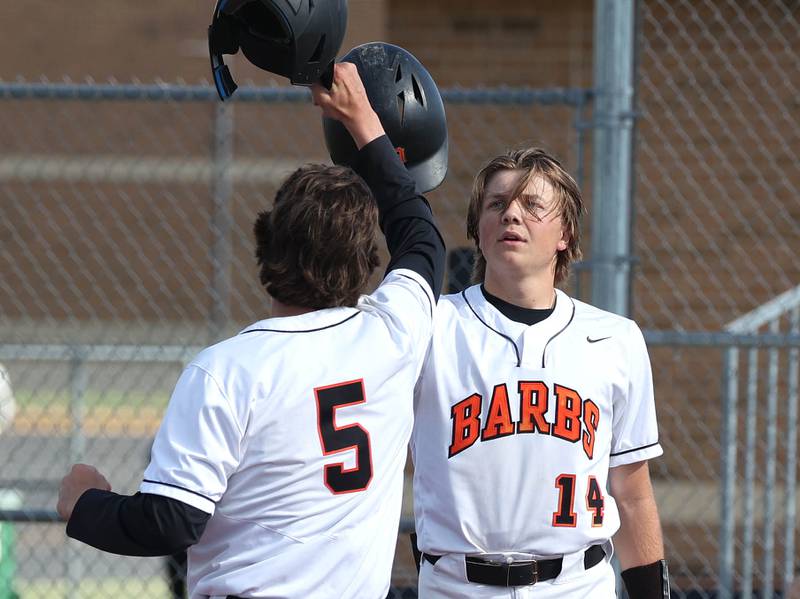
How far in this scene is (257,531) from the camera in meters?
2.17

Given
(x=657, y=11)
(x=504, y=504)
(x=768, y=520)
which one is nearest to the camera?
(x=504, y=504)

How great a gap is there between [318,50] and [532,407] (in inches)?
39.5

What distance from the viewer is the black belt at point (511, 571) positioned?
2693 millimetres

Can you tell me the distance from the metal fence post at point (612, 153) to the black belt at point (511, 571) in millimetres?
1291

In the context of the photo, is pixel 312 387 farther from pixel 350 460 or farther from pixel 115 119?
pixel 115 119

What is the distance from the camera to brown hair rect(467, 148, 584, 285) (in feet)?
9.46

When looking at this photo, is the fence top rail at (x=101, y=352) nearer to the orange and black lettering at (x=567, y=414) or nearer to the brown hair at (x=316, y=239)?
the orange and black lettering at (x=567, y=414)

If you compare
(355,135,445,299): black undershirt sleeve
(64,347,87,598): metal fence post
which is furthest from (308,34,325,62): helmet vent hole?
(64,347,87,598): metal fence post

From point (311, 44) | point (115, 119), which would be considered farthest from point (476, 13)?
point (311, 44)

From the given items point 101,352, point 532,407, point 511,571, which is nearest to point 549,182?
point 532,407

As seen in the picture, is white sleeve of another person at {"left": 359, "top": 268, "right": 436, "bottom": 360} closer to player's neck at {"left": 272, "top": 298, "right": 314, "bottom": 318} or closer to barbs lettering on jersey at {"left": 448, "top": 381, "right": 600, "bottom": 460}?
player's neck at {"left": 272, "top": 298, "right": 314, "bottom": 318}

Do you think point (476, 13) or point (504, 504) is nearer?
point (504, 504)

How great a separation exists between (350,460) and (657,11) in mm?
5508

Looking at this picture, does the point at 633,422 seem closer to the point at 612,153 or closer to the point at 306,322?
the point at 306,322
